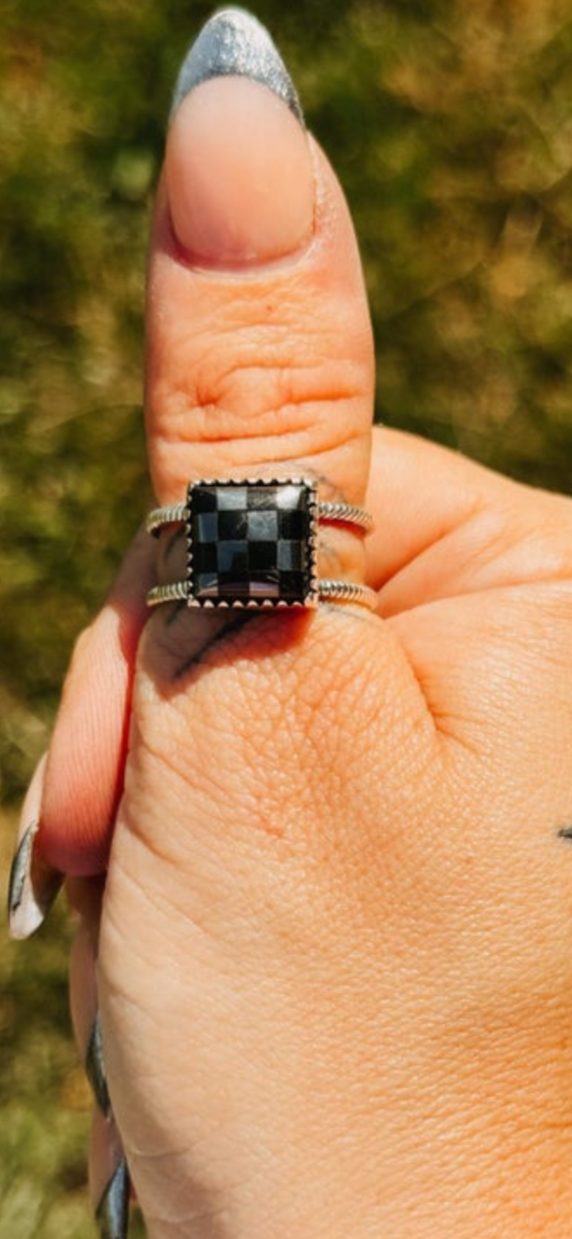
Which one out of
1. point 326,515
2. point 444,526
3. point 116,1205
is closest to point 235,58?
point 326,515

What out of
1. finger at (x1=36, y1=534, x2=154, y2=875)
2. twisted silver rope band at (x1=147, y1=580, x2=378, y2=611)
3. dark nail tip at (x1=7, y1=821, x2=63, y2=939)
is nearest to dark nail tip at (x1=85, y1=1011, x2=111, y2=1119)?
dark nail tip at (x1=7, y1=821, x2=63, y2=939)

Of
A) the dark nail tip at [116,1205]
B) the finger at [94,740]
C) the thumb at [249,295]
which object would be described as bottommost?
the dark nail tip at [116,1205]

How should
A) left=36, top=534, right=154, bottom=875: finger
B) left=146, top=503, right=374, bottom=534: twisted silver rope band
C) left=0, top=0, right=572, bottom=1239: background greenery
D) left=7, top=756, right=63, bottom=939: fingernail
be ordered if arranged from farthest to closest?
1. left=0, top=0, right=572, bottom=1239: background greenery
2. left=7, top=756, right=63, bottom=939: fingernail
3. left=36, top=534, right=154, bottom=875: finger
4. left=146, top=503, right=374, bottom=534: twisted silver rope band

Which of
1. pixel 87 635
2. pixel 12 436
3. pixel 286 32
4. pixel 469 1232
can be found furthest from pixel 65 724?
pixel 286 32

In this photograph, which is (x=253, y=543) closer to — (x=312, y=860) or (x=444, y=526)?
(x=312, y=860)

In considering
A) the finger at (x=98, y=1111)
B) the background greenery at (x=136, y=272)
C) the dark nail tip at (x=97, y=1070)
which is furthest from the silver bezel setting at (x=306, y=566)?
the background greenery at (x=136, y=272)

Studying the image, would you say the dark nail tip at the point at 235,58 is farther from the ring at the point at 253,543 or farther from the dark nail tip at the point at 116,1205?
the dark nail tip at the point at 116,1205

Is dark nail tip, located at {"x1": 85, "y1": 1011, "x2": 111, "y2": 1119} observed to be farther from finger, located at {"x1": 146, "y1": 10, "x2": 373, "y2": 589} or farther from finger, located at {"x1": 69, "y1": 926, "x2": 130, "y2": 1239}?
finger, located at {"x1": 146, "y1": 10, "x2": 373, "y2": 589}

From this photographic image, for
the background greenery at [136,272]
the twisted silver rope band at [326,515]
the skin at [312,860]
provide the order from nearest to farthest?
the skin at [312,860], the twisted silver rope band at [326,515], the background greenery at [136,272]
